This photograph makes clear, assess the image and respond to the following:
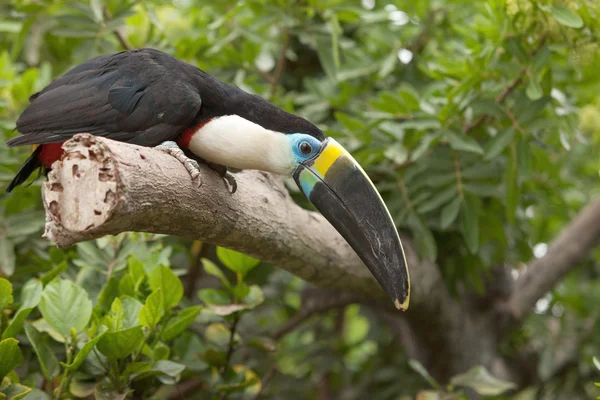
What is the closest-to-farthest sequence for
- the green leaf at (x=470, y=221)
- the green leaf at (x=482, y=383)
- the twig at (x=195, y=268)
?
the green leaf at (x=482, y=383) → the green leaf at (x=470, y=221) → the twig at (x=195, y=268)

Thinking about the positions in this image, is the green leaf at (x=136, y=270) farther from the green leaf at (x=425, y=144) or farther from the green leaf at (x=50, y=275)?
the green leaf at (x=425, y=144)

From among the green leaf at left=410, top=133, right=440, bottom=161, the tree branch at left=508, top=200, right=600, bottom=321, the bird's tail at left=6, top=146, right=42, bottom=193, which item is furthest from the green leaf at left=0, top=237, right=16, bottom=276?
the tree branch at left=508, top=200, right=600, bottom=321

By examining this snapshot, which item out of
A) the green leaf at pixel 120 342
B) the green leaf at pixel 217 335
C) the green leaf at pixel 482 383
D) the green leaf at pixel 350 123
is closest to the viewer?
the green leaf at pixel 120 342

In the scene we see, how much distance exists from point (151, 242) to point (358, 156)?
0.93 m

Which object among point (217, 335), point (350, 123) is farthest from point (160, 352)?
point (350, 123)

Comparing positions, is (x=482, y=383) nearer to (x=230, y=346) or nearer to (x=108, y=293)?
(x=230, y=346)

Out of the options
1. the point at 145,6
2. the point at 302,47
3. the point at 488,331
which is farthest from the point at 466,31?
the point at 488,331

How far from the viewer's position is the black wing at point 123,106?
2.11m

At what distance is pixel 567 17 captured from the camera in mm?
2375

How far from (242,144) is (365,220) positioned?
447 mm

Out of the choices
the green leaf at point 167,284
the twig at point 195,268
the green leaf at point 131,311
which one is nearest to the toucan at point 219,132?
the green leaf at point 167,284

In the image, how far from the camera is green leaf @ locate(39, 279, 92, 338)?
2135 millimetres

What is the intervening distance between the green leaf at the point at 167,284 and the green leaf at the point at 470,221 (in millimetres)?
1227

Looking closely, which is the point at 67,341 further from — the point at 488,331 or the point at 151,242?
the point at 488,331
